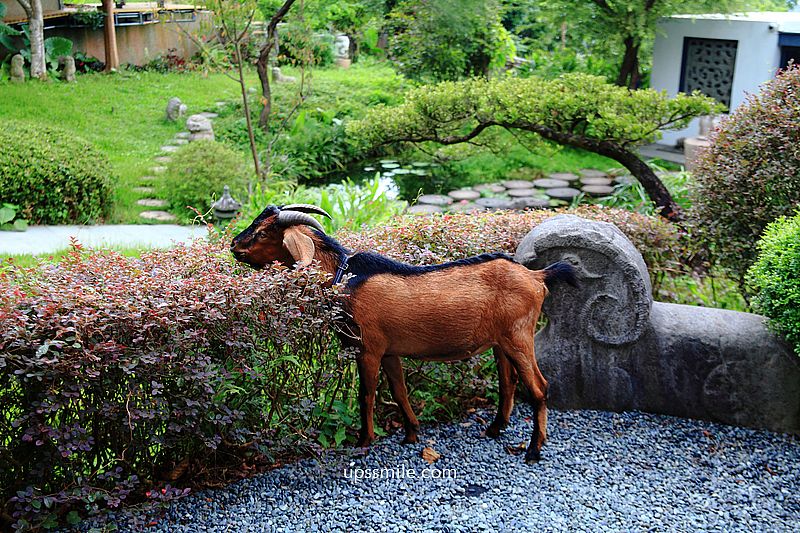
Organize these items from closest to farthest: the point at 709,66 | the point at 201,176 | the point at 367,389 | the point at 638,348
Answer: the point at 367,389
the point at 638,348
the point at 201,176
the point at 709,66

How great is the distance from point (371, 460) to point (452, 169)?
9001 mm

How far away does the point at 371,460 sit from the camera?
4.24 metres

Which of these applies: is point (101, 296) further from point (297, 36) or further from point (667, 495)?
point (297, 36)

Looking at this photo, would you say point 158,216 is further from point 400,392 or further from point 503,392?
point 503,392

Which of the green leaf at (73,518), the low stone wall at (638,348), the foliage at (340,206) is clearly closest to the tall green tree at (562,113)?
the foliage at (340,206)

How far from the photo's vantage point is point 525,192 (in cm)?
1158

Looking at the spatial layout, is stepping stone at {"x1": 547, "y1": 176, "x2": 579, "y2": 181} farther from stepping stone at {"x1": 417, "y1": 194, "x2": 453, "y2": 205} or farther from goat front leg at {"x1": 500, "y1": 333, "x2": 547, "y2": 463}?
goat front leg at {"x1": 500, "y1": 333, "x2": 547, "y2": 463}

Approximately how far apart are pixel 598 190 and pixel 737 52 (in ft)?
13.9

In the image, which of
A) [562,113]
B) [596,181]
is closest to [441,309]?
[562,113]

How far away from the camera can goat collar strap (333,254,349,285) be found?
155 inches

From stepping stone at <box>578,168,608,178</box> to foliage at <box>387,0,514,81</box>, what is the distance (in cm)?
282

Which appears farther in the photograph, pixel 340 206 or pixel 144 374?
pixel 340 206

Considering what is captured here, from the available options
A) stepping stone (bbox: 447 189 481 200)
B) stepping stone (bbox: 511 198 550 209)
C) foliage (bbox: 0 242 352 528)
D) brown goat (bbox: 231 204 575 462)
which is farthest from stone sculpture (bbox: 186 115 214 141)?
brown goat (bbox: 231 204 575 462)

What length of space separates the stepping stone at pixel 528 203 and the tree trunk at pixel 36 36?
8641mm
